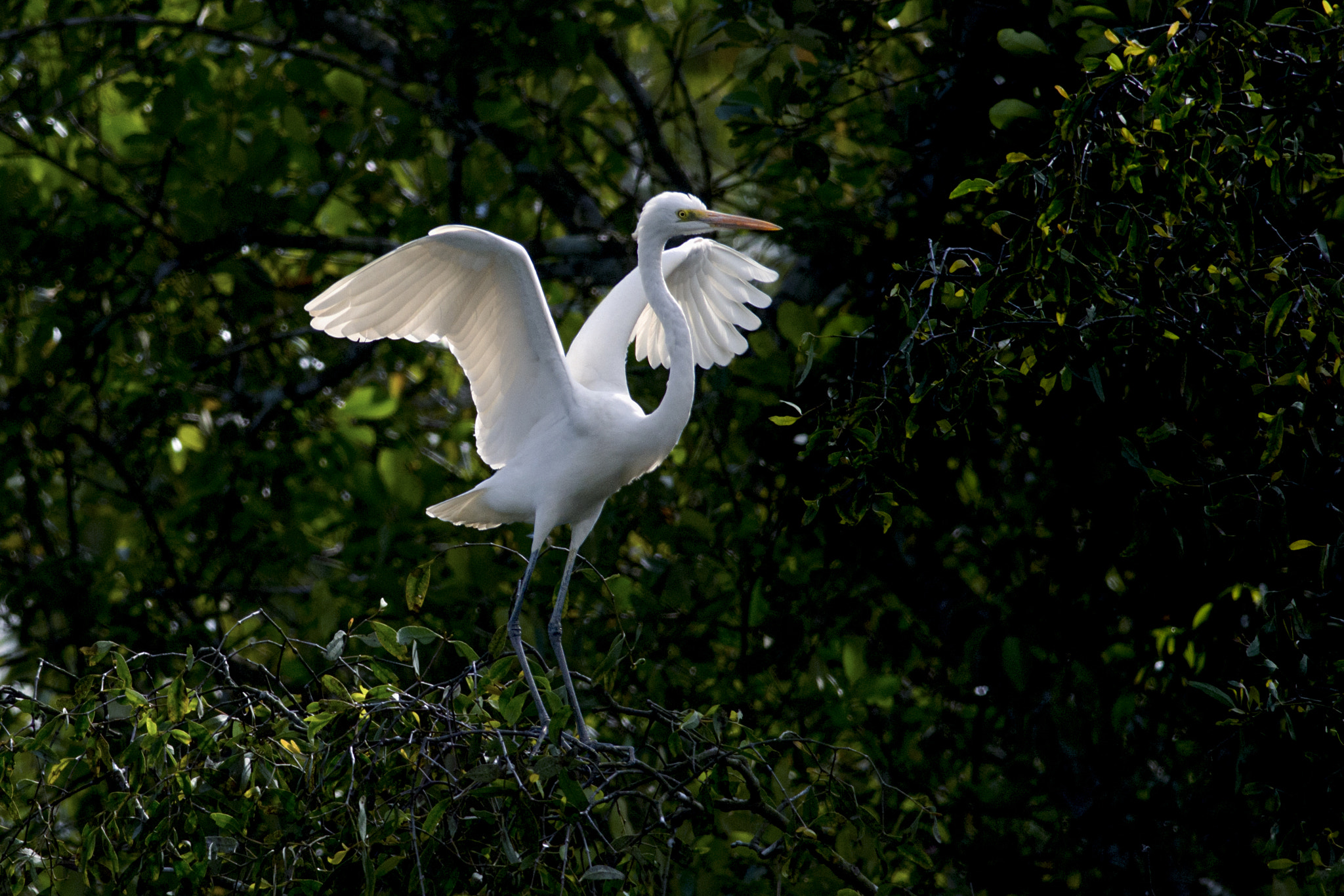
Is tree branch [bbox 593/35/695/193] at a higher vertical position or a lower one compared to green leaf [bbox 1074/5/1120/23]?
higher

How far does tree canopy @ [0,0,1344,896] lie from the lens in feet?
7.18

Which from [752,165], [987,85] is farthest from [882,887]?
[752,165]

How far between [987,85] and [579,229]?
197cm

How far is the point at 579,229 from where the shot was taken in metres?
4.94

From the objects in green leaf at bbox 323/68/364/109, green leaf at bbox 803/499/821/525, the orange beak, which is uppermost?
green leaf at bbox 323/68/364/109

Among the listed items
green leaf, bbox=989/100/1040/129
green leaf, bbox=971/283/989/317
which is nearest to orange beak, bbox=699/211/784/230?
green leaf, bbox=989/100/1040/129

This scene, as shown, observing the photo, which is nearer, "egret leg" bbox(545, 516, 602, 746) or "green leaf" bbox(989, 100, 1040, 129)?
"green leaf" bbox(989, 100, 1040, 129)

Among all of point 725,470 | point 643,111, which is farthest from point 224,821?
point 643,111

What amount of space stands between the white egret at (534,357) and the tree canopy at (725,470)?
0.37m

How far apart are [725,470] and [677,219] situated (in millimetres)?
981

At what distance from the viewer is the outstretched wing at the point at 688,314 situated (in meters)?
3.74

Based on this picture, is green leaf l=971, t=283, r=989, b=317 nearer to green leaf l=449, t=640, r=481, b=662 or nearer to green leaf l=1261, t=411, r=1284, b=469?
green leaf l=1261, t=411, r=1284, b=469

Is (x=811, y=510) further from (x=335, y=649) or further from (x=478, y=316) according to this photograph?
(x=478, y=316)

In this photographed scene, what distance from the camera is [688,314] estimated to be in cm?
409
